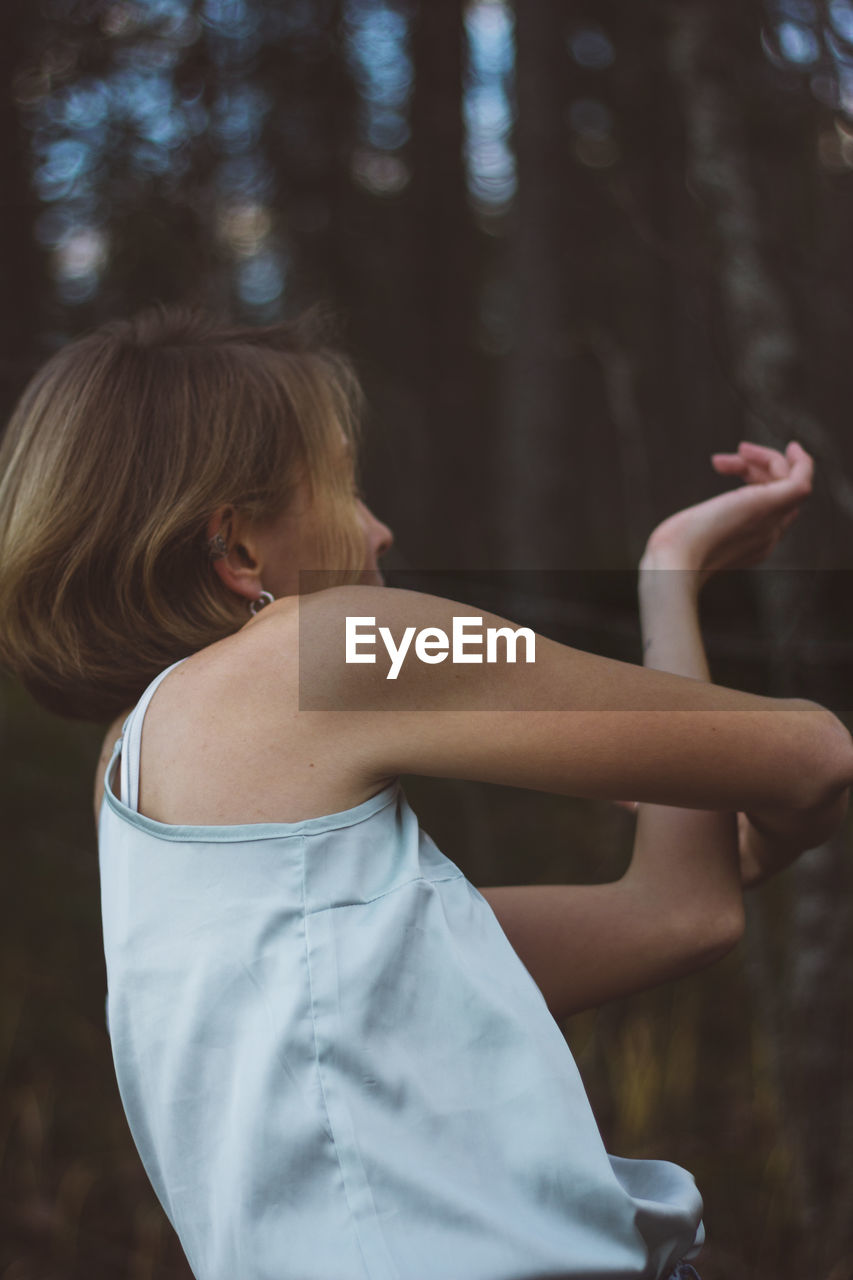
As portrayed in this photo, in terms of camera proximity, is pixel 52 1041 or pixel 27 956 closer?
pixel 52 1041

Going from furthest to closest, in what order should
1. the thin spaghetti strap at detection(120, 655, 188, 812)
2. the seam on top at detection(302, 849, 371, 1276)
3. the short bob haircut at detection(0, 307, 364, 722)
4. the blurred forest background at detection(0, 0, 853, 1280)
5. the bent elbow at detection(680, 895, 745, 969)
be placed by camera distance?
the blurred forest background at detection(0, 0, 853, 1280) < the bent elbow at detection(680, 895, 745, 969) < the short bob haircut at detection(0, 307, 364, 722) < the thin spaghetti strap at detection(120, 655, 188, 812) < the seam on top at detection(302, 849, 371, 1276)

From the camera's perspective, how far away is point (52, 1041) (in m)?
2.88

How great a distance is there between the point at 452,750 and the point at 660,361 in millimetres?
8954

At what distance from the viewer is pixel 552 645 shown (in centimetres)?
100

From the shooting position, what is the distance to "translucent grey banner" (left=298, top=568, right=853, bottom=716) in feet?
3.16

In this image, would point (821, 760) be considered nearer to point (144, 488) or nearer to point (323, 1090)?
point (323, 1090)

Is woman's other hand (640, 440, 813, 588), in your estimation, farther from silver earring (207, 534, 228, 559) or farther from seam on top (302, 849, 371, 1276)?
seam on top (302, 849, 371, 1276)

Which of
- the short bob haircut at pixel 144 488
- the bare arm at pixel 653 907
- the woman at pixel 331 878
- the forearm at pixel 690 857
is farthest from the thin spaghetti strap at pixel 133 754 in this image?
the forearm at pixel 690 857

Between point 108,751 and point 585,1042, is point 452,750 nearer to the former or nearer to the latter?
point 108,751

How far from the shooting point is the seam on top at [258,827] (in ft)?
3.21

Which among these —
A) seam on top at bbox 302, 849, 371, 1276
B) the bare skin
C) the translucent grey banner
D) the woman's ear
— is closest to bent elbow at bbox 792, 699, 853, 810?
the bare skin

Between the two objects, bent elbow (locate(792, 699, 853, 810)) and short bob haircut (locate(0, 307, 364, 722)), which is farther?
short bob haircut (locate(0, 307, 364, 722))

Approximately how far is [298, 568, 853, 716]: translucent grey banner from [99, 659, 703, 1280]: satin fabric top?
14cm


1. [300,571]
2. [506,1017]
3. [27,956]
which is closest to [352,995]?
[506,1017]
